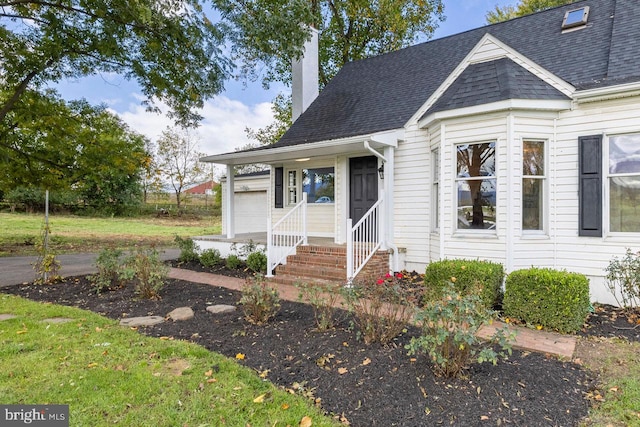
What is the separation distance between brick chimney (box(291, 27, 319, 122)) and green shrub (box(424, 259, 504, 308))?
25.6 ft

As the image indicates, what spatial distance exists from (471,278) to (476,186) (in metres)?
1.93

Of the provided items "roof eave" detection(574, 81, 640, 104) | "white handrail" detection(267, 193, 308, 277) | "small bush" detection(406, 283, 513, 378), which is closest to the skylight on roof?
"roof eave" detection(574, 81, 640, 104)

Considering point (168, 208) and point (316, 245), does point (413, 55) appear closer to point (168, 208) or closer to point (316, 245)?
point (316, 245)

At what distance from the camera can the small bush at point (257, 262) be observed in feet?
28.4

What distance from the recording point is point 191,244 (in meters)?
10.6

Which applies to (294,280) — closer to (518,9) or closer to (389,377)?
(389,377)

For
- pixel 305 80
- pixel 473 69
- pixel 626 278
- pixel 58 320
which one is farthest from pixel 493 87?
pixel 58 320

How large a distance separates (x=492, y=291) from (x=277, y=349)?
10.7ft

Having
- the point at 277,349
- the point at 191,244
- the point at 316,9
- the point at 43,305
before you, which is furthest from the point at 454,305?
the point at 316,9

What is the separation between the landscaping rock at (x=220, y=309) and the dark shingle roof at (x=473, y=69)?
177 inches

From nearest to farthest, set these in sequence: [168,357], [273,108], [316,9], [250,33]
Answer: [168,357], [250,33], [316,9], [273,108]

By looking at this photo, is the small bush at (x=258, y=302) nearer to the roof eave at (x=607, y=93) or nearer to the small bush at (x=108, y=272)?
the small bush at (x=108, y=272)

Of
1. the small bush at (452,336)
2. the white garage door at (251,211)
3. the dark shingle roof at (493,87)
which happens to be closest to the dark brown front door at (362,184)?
the dark shingle roof at (493,87)

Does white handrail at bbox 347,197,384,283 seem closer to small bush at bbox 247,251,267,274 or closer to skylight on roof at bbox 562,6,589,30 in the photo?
small bush at bbox 247,251,267,274
